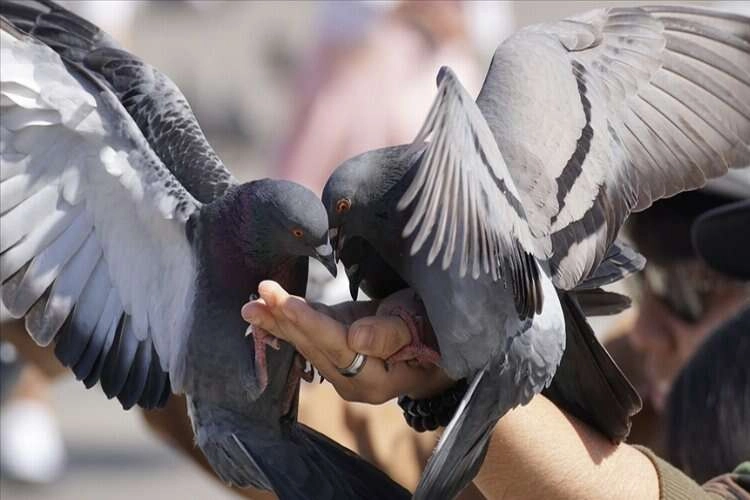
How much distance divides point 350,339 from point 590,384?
23.7 inches

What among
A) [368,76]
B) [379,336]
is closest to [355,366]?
[379,336]

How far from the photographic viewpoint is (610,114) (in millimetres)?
2910

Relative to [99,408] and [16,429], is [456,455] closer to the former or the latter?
[16,429]

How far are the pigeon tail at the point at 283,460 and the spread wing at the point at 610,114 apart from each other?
1.51ft

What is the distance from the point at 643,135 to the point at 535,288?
1.89 feet

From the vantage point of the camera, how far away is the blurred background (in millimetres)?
5652

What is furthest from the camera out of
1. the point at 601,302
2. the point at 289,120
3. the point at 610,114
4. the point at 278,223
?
the point at 289,120

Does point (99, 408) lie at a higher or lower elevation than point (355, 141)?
lower

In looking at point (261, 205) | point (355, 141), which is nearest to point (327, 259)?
point (261, 205)

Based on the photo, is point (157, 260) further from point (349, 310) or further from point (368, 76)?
point (368, 76)

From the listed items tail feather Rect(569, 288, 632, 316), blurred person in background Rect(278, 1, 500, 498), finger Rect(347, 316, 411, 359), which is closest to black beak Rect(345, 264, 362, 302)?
finger Rect(347, 316, 411, 359)

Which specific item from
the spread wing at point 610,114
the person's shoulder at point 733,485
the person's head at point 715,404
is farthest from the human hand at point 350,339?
the person's head at point 715,404

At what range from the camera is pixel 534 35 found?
2.96m

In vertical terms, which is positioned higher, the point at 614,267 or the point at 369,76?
the point at 614,267
